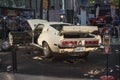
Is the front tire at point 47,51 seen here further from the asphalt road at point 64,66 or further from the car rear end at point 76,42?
the car rear end at point 76,42

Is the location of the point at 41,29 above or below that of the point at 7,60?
above

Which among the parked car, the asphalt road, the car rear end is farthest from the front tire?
the car rear end

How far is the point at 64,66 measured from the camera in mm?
14453

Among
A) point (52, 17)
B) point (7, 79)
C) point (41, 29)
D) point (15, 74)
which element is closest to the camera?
point (7, 79)

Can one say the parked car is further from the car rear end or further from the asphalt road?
the asphalt road

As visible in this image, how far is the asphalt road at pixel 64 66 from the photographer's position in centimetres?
1283

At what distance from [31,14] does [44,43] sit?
24.3 metres

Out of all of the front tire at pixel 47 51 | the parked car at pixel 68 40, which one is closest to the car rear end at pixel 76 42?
the parked car at pixel 68 40

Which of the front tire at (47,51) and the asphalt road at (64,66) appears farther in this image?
the front tire at (47,51)

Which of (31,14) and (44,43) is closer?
(44,43)

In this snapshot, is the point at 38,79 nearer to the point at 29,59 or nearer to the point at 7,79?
the point at 7,79

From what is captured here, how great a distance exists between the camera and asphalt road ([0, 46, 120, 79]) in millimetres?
12827

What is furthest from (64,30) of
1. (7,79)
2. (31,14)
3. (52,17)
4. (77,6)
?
(77,6)

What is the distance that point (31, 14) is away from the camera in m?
40.2
